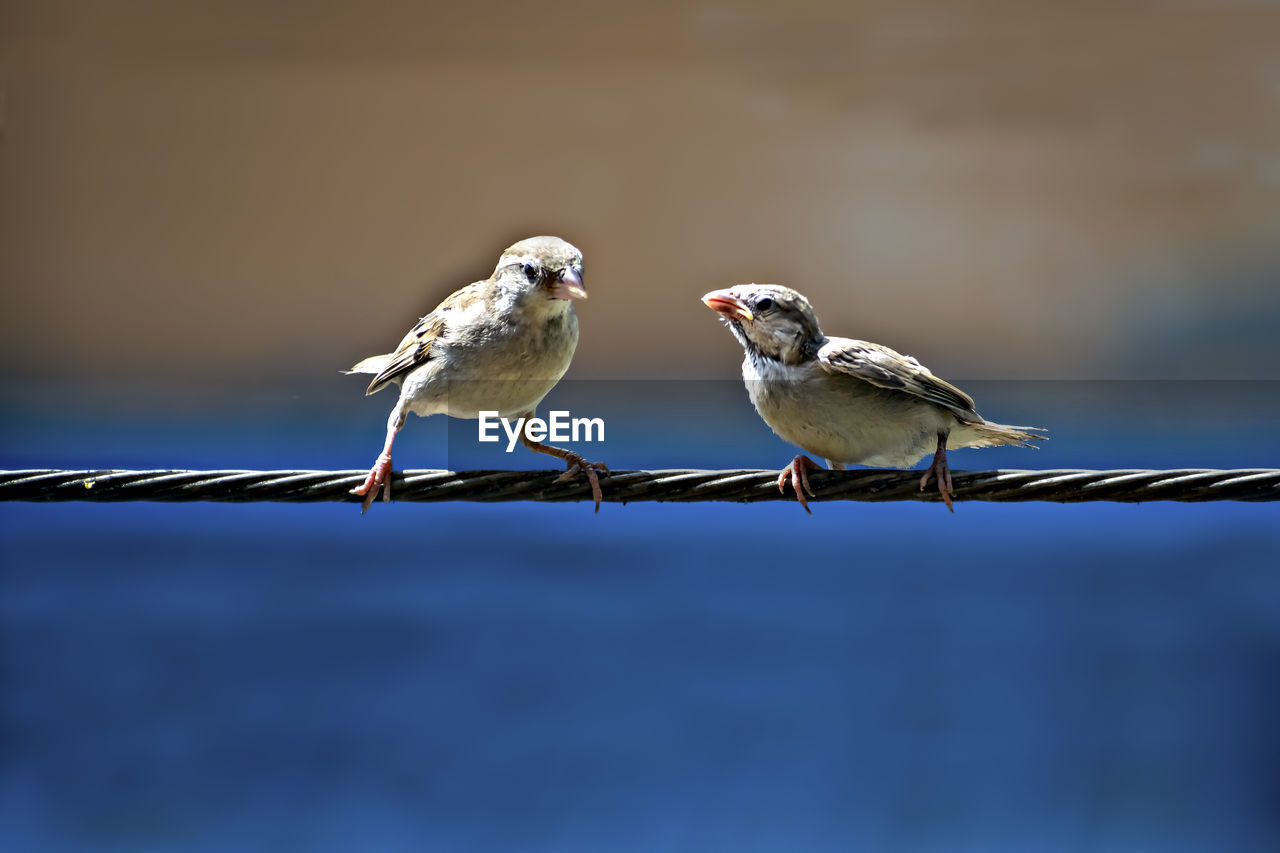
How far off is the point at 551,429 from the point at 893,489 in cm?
183

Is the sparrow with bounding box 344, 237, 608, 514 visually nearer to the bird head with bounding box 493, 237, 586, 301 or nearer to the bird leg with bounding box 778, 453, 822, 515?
the bird head with bounding box 493, 237, 586, 301

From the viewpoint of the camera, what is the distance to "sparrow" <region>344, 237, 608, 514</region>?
179 inches

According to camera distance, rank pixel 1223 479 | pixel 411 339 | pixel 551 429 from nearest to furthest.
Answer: pixel 1223 479 < pixel 411 339 < pixel 551 429

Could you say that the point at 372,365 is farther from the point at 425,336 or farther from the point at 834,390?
the point at 834,390

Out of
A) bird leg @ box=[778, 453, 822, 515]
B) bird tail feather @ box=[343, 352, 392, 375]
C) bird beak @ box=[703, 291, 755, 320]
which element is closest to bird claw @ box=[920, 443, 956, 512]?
bird leg @ box=[778, 453, 822, 515]

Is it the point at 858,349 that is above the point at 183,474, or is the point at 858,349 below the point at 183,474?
above

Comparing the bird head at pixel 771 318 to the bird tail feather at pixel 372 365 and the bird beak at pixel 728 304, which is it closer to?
the bird beak at pixel 728 304

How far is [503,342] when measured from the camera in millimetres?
4598

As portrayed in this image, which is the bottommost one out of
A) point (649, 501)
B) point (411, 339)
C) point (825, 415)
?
point (649, 501)

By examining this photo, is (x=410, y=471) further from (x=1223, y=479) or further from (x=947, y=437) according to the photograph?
(x=1223, y=479)

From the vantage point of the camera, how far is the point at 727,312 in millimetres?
4699

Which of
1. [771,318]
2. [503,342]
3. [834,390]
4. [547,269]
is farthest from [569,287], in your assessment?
[834,390]

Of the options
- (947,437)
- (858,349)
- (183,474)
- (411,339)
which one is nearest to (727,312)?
(858,349)

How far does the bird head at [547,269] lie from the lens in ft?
14.7
